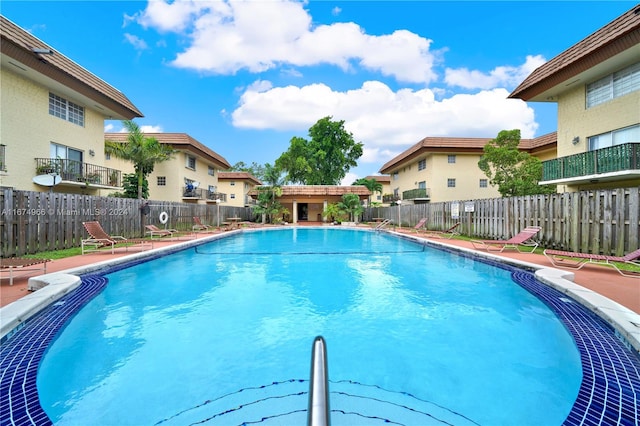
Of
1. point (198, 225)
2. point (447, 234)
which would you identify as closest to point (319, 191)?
point (198, 225)

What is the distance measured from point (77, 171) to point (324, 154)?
31.2m

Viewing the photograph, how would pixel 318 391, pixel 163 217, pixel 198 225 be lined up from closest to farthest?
pixel 318 391 → pixel 163 217 → pixel 198 225

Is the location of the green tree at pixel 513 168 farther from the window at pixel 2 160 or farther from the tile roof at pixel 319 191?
the window at pixel 2 160

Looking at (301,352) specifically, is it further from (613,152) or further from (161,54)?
(161,54)

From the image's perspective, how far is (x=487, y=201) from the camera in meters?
14.7

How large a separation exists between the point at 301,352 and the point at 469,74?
24.3 m

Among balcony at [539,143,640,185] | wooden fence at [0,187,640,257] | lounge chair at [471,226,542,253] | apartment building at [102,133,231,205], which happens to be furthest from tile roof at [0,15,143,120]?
balcony at [539,143,640,185]

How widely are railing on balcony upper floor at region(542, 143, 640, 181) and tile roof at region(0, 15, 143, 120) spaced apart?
1975 cm

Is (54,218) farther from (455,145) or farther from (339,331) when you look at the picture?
(455,145)

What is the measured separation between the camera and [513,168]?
19375mm

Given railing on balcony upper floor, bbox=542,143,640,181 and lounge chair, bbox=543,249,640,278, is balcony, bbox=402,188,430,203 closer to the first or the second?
railing on balcony upper floor, bbox=542,143,640,181

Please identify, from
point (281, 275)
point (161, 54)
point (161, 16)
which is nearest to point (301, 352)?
point (281, 275)

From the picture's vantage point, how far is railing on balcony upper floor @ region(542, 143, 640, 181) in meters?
11.1

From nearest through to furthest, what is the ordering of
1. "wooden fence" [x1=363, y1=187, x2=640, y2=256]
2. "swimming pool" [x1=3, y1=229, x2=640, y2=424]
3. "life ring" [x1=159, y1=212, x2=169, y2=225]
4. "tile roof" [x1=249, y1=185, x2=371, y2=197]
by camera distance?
"swimming pool" [x1=3, y1=229, x2=640, y2=424] → "wooden fence" [x1=363, y1=187, x2=640, y2=256] → "life ring" [x1=159, y1=212, x2=169, y2=225] → "tile roof" [x1=249, y1=185, x2=371, y2=197]
